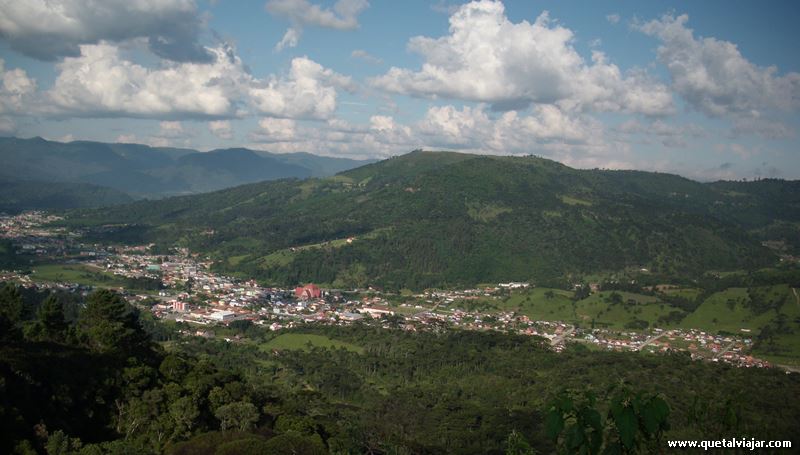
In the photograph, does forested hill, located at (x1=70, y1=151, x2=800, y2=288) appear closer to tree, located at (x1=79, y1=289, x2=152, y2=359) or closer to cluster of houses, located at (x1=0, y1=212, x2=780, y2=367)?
cluster of houses, located at (x1=0, y1=212, x2=780, y2=367)

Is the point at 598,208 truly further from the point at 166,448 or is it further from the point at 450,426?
the point at 166,448

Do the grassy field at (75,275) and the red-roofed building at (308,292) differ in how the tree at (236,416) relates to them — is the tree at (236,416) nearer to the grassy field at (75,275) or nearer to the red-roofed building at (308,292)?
the red-roofed building at (308,292)

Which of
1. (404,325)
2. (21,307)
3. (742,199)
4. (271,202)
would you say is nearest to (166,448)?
(21,307)

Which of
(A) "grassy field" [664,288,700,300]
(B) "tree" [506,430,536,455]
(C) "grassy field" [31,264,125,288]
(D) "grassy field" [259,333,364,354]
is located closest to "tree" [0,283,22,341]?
(D) "grassy field" [259,333,364,354]

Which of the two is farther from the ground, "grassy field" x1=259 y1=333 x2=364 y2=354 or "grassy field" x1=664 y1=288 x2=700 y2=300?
Answer: "grassy field" x1=664 y1=288 x2=700 y2=300

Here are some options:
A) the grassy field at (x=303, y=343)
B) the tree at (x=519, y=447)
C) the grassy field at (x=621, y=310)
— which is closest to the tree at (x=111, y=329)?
the tree at (x=519, y=447)

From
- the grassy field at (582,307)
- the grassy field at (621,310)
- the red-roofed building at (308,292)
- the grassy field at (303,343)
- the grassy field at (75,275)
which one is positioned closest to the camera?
the grassy field at (303,343)
